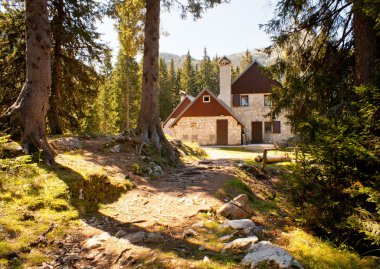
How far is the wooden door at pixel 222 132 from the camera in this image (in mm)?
30719

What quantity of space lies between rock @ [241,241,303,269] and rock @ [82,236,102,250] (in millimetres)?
2282

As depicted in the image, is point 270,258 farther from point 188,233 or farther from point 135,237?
point 135,237

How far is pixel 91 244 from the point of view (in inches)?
172

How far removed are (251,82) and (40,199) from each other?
30.5 metres

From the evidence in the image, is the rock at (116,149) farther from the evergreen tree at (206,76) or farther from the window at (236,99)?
the evergreen tree at (206,76)

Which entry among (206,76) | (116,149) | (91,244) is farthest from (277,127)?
(206,76)

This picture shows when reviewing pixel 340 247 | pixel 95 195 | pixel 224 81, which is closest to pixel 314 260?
pixel 340 247

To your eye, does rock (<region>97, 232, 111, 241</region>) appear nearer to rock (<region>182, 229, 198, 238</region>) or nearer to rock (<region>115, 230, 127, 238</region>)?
rock (<region>115, 230, 127, 238</region>)

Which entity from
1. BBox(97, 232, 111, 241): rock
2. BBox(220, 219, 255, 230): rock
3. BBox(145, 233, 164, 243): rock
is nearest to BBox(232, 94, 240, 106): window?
BBox(220, 219, 255, 230): rock

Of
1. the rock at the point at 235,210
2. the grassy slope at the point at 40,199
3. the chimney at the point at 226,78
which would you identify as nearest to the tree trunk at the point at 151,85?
the grassy slope at the point at 40,199

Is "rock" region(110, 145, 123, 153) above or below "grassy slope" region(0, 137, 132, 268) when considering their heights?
above

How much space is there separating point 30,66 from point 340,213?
7987mm

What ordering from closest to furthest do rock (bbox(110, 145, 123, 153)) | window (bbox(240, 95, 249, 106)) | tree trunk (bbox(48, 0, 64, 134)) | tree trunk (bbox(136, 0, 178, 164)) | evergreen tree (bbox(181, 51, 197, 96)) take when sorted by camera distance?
rock (bbox(110, 145, 123, 153))
tree trunk (bbox(136, 0, 178, 164))
tree trunk (bbox(48, 0, 64, 134))
window (bbox(240, 95, 249, 106))
evergreen tree (bbox(181, 51, 197, 96))

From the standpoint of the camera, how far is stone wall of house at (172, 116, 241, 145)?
100 ft
